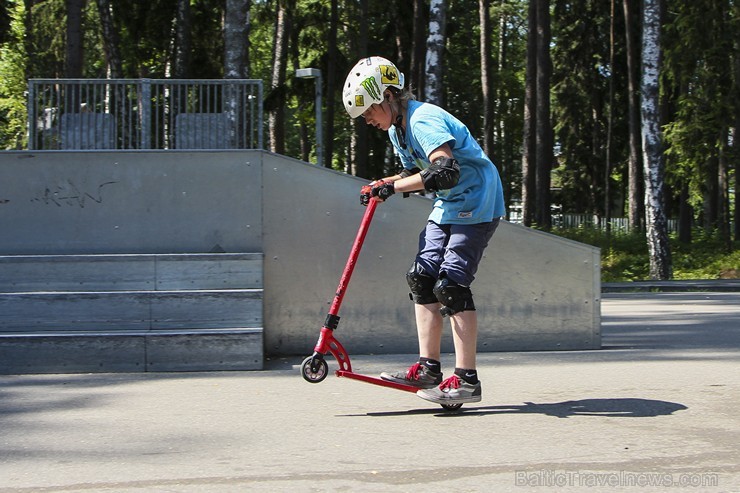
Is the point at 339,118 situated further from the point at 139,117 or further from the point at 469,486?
the point at 469,486

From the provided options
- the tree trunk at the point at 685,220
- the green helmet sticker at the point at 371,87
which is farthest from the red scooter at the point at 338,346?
the tree trunk at the point at 685,220

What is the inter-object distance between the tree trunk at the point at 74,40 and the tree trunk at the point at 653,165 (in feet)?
38.2

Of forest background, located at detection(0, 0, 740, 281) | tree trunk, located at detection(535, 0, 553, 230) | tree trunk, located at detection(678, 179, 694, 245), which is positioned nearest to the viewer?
forest background, located at detection(0, 0, 740, 281)

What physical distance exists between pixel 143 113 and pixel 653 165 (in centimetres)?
1434

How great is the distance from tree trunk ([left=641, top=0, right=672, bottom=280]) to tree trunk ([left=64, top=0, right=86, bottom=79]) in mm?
11642

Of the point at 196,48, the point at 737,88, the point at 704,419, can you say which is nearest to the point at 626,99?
the point at 737,88

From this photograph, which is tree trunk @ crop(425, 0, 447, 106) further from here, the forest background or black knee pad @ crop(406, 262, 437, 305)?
black knee pad @ crop(406, 262, 437, 305)

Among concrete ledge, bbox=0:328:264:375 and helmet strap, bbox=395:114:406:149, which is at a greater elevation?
helmet strap, bbox=395:114:406:149

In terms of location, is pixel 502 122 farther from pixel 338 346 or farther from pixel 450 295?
pixel 450 295

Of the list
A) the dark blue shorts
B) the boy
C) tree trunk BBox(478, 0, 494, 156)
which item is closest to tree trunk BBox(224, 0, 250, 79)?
the boy

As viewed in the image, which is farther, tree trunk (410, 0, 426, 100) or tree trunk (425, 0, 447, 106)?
tree trunk (410, 0, 426, 100)

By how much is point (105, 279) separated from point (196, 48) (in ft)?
75.8

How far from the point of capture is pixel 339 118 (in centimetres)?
4159

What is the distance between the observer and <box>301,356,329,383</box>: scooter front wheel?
5.45m
